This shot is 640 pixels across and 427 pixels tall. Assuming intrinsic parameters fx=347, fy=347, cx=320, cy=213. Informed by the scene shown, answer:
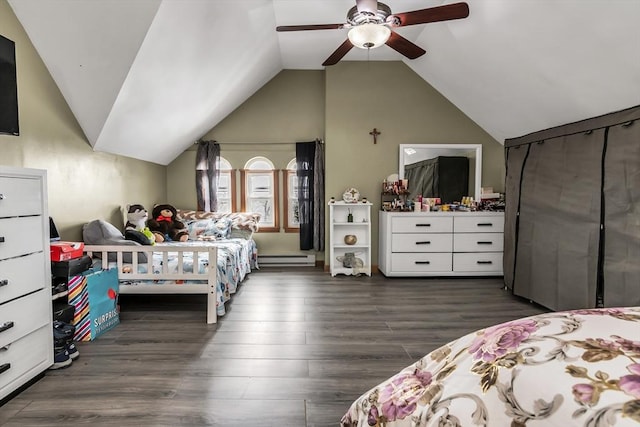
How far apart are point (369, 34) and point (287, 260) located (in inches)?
142

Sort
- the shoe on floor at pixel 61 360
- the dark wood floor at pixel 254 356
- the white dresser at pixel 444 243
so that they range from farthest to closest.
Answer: the white dresser at pixel 444 243
the shoe on floor at pixel 61 360
the dark wood floor at pixel 254 356

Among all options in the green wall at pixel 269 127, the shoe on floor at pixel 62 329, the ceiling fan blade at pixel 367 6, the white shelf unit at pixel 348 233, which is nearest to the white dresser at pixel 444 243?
the white shelf unit at pixel 348 233

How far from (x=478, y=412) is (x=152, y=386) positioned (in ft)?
6.35

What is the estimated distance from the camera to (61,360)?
218cm

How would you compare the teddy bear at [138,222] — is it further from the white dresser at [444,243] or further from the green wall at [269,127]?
the white dresser at [444,243]

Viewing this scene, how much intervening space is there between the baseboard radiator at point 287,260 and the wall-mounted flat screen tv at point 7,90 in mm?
3591

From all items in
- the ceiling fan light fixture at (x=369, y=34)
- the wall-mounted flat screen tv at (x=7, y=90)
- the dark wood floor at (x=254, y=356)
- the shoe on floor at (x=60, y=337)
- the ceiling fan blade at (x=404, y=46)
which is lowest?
the dark wood floor at (x=254, y=356)

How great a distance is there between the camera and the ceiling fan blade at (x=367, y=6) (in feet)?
7.58

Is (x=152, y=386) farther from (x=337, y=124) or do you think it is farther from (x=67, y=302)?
(x=337, y=124)

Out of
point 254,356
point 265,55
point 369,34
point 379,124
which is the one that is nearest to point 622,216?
point 369,34

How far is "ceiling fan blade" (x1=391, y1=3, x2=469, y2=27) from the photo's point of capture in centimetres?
241

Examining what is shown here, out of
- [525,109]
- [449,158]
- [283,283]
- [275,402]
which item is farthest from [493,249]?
[275,402]

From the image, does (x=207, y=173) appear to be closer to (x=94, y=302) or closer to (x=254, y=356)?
(x=94, y=302)

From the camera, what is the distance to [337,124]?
482cm
